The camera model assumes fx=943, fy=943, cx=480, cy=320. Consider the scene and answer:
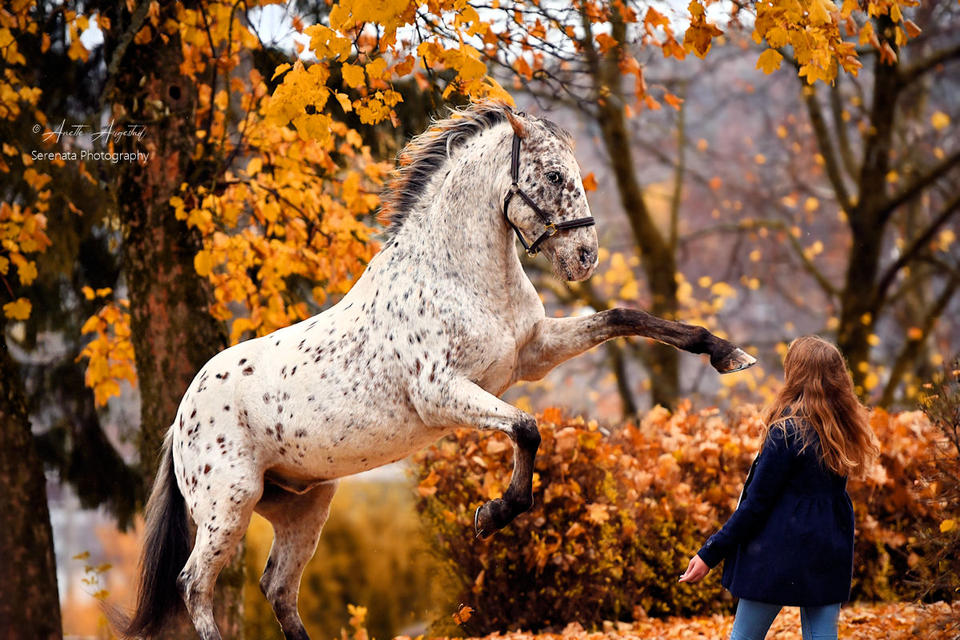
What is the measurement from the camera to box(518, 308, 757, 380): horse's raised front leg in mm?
3410

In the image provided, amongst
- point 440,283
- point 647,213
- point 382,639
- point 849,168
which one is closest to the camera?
point 440,283

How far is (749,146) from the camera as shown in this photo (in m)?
25.0

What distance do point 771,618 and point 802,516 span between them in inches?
15.7

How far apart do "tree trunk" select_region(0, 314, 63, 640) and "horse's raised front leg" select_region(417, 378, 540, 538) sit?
4.37 m

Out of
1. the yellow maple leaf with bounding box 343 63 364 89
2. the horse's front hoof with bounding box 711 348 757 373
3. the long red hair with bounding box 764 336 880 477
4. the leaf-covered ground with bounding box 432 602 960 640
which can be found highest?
the yellow maple leaf with bounding box 343 63 364 89

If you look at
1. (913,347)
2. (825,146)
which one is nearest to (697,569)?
(913,347)

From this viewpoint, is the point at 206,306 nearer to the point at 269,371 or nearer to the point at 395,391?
the point at 269,371

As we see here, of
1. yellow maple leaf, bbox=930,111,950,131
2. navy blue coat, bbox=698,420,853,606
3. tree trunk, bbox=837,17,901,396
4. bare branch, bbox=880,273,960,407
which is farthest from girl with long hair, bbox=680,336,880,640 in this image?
yellow maple leaf, bbox=930,111,950,131

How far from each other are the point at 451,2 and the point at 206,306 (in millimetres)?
2705

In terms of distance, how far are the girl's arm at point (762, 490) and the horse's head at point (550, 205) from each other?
2.99ft

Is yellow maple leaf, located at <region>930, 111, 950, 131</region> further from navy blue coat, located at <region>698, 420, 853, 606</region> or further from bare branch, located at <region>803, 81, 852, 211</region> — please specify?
navy blue coat, located at <region>698, 420, 853, 606</region>

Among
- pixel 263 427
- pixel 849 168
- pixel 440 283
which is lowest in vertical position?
pixel 263 427

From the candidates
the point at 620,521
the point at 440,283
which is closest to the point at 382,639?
the point at 620,521

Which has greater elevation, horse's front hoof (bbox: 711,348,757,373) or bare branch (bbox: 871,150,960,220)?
bare branch (bbox: 871,150,960,220)
